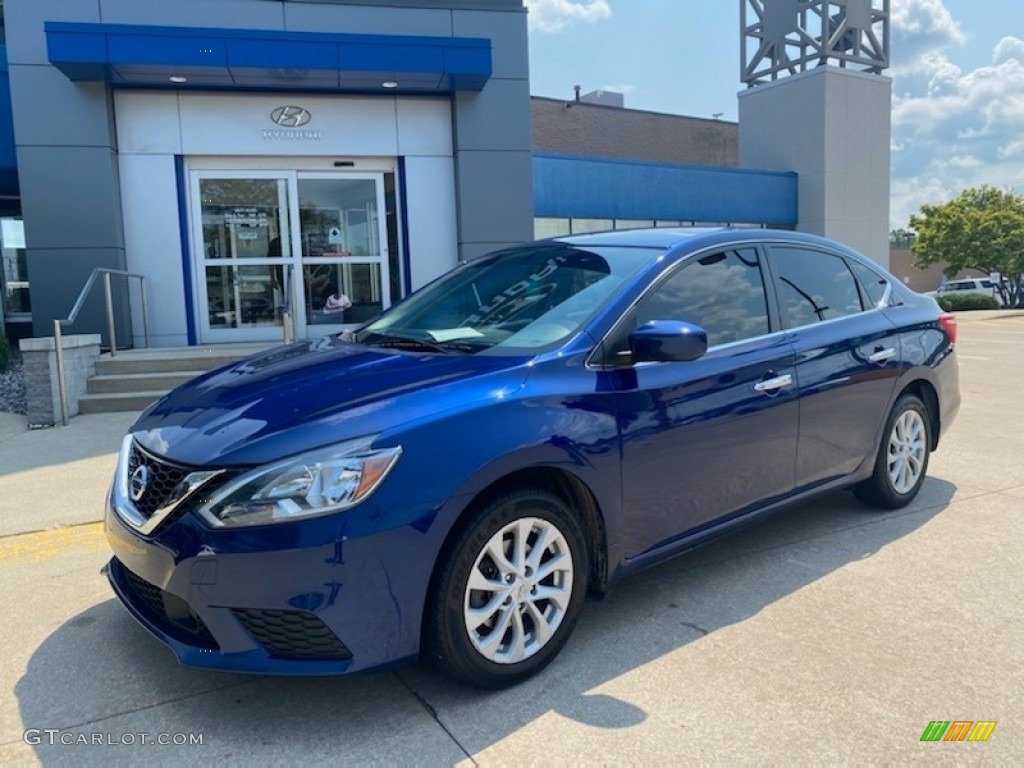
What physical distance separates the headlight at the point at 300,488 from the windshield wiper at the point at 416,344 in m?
0.86

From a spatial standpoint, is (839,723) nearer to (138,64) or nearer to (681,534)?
(681,534)

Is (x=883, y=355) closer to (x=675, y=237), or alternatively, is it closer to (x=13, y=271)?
(x=675, y=237)

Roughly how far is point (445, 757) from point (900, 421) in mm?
3510

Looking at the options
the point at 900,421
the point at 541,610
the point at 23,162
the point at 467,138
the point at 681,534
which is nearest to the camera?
the point at 541,610

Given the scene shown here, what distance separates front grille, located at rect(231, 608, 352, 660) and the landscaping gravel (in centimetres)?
736

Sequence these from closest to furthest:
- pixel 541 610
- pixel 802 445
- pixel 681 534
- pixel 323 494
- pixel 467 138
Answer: pixel 323 494 → pixel 541 610 → pixel 681 534 → pixel 802 445 → pixel 467 138

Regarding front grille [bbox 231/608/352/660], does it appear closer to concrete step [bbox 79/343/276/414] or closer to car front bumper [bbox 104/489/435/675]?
car front bumper [bbox 104/489/435/675]

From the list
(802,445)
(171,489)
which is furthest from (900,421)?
(171,489)

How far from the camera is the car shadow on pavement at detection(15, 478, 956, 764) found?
266 cm

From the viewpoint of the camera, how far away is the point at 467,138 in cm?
1197

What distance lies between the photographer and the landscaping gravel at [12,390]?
9023mm

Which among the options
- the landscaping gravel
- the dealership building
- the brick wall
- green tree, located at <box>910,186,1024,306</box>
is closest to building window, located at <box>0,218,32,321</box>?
the dealership building

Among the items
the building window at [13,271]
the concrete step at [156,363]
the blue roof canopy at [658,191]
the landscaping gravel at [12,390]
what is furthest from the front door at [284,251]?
the blue roof canopy at [658,191]

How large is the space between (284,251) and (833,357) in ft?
30.9
